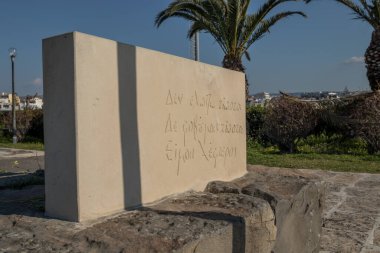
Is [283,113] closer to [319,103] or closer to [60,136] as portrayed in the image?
[319,103]

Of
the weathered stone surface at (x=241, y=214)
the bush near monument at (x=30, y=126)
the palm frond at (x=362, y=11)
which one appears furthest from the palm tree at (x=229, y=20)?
the weathered stone surface at (x=241, y=214)

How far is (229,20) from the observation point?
12336mm

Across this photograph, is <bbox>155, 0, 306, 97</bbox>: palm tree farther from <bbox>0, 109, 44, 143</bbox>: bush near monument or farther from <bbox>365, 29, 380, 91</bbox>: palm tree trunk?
<bbox>0, 109, 44, 143</bbox>: bush near monument

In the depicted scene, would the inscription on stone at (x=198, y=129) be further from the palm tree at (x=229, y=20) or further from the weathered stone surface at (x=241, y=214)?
the palm tree at (x=229, y=20)

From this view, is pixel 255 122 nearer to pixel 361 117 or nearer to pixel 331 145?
pixel 331 145

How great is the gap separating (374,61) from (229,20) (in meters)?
4.81

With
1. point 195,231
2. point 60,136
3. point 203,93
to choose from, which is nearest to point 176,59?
point 203,93

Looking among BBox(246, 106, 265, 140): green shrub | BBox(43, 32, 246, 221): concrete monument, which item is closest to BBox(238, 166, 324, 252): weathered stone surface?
BBox(43, 32, 246, 221): concrete monument

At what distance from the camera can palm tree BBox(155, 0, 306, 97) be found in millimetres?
12328

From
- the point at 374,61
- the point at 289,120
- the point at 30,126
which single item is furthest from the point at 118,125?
the point at 30,126

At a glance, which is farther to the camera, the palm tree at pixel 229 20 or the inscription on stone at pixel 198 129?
the palm tree at pixel 229 20

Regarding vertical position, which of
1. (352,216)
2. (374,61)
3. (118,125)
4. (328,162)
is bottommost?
(352,216)

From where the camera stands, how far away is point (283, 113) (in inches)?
475

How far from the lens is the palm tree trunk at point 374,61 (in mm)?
12789
